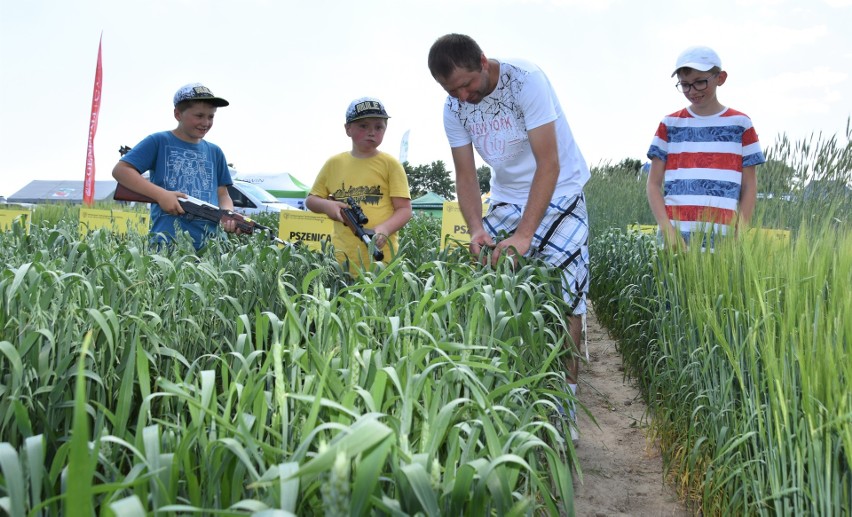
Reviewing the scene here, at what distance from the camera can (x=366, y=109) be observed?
304 cm

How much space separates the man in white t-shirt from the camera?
236 cm

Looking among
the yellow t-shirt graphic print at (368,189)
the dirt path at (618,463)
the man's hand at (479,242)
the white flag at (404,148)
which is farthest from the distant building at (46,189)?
the man's hand at (479,242)

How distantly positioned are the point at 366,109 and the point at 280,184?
56.0 feet

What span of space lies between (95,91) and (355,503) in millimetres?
15615

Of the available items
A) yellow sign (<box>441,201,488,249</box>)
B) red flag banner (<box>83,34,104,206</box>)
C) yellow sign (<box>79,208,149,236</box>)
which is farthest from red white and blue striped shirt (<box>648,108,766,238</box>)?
red flag banner (<box>83,34,104,206</box>)

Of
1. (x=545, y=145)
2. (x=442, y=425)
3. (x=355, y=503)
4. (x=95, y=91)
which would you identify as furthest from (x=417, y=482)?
(x=95, y=91)

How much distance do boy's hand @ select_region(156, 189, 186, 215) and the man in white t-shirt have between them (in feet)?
3.94

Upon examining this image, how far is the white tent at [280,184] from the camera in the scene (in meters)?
Answer: 19.4

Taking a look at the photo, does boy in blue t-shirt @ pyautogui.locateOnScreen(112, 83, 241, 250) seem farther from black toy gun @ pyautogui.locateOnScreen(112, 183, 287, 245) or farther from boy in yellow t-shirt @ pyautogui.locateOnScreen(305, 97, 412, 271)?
boy in yellow t-shirt @ pyautogui.locateOnScreen(305, 97, 412, 271)

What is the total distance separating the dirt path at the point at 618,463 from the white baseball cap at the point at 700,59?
1.32m

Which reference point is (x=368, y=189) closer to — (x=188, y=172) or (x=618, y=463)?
(x=188, y=172)

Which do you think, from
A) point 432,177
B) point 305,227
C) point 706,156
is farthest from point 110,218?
point 432,177

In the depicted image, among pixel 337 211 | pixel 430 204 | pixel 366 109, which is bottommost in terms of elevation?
pixel 337 211

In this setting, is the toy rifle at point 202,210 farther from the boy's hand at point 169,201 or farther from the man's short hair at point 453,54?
the man's short hair at point 453,54
